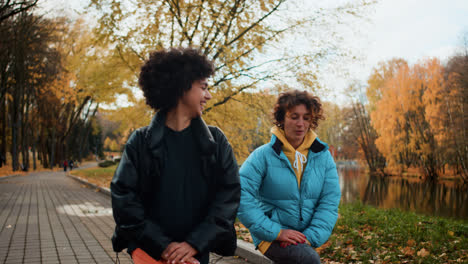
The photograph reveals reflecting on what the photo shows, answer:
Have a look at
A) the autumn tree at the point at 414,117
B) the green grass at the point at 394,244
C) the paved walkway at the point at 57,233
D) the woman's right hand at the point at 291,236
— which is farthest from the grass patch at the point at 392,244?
the autumn tree at the point at 414,117

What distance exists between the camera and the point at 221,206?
6.78 ft

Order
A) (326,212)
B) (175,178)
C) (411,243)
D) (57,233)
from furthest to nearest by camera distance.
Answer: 1. (57,233)
2. (411,243)
3. (326,212)
4. (175,178)

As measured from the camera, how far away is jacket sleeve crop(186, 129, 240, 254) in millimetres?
2000

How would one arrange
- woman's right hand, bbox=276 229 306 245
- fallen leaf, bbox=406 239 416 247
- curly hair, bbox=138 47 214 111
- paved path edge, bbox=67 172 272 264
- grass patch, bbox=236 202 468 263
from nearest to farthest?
curly hair, bbox=138 47 214 111 → woman's right hand, bbox=276 229 306 245 → paved path edge, bbox=67 172 272 264 → grass patch, bbox=236 202 468 263 → fallen leaf, bbox=406 239 416 247

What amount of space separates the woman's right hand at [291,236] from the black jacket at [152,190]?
48 cm

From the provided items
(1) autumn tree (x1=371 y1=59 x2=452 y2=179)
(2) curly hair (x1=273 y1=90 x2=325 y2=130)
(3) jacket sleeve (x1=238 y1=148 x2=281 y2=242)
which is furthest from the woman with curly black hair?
(1) autumn tree (x1=371 y1=59 x2=452 y2=179)

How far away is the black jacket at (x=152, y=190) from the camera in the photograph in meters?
1.95

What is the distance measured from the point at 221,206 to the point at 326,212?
0.93m

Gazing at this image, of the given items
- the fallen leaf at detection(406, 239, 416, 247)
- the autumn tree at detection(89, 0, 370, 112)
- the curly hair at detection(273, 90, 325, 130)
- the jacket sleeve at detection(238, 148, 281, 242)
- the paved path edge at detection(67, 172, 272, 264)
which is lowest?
the fallen leaf at detection(406, 239, 416, 247)

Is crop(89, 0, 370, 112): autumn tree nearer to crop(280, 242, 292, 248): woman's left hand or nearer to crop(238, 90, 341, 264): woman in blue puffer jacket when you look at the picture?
crop(238, 90, 341, 264): woman in blue puffer jacket

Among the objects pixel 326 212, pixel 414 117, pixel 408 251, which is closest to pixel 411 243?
pixel 408 251

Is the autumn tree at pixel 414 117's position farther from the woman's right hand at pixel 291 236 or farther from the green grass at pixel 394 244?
the woman's right hand at pixel 291 236

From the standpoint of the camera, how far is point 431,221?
8797mm

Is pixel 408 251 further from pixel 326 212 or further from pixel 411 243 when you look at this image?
pixel 326 212
